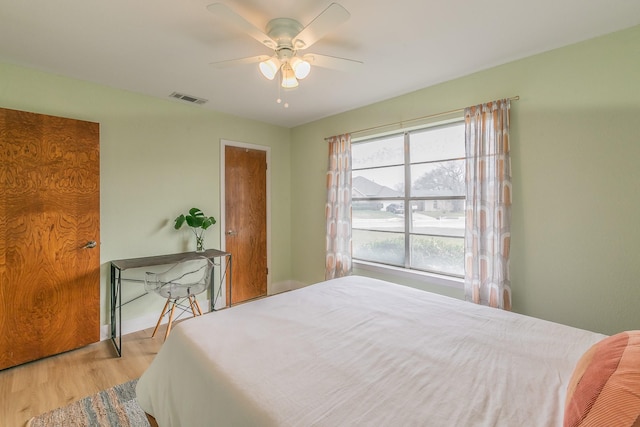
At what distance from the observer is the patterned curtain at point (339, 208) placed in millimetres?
3521

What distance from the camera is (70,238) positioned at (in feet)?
8.19

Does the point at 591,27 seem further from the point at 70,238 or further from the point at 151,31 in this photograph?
the point at 70,238

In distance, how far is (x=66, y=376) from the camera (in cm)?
218

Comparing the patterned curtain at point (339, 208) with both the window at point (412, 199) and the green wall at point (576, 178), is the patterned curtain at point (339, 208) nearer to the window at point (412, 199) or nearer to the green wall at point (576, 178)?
the window at point (412, 199)

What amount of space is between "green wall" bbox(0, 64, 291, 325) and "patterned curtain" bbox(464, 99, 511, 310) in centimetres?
285

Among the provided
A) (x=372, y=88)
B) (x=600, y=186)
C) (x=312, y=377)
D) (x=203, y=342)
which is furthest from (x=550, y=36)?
(x=203, y=342)

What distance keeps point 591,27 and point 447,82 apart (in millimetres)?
1021

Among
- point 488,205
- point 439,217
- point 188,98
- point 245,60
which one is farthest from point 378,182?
point 188,98

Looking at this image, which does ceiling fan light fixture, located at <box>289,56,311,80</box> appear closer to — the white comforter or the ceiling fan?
the ceiling fan

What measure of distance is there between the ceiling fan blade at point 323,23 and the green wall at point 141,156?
2.09 m

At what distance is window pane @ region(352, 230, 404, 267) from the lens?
327cm

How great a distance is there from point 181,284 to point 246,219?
1.26 m

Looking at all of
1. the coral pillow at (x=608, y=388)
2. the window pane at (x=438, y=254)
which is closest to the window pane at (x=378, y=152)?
the window pane at (x=438, y=254)

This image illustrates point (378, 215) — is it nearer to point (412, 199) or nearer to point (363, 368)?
point (412, 199)
